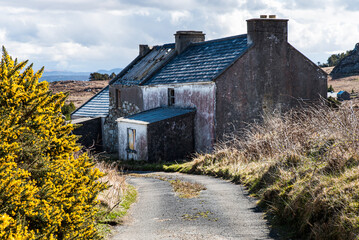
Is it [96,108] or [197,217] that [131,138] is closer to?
[96,108]

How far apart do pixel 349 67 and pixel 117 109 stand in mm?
50715

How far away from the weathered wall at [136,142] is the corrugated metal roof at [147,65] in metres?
4.37

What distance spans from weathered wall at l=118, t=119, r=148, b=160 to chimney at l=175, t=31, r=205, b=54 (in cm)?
712

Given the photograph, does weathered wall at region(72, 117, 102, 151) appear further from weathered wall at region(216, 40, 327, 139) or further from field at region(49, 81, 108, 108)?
field at region(49, 81, 108, 108)

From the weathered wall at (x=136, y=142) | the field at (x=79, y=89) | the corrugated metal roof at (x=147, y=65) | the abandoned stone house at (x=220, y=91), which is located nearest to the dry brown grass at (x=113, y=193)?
the weathered wall at (x=136, y=142)

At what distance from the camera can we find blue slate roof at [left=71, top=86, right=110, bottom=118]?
3206 cm

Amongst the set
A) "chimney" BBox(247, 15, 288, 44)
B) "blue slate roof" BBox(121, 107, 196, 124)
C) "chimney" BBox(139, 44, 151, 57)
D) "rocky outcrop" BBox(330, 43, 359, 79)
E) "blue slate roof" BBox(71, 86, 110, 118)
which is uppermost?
"rocky outcrop" BBox(330, 43, 359, 79)

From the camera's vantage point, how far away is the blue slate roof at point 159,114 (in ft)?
76.5

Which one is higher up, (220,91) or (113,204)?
(220,91)

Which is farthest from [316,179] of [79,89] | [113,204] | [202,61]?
[79,89]

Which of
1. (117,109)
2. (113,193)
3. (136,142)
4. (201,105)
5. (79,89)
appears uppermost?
(79,89)

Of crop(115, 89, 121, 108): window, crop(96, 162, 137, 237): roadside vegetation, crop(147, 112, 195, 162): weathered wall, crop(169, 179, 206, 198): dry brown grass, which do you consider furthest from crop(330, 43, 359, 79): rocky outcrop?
crop(96, 162, 137, 237): roadside vegetation

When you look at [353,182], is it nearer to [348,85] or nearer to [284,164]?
[284,164]

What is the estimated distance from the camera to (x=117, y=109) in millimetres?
30609
